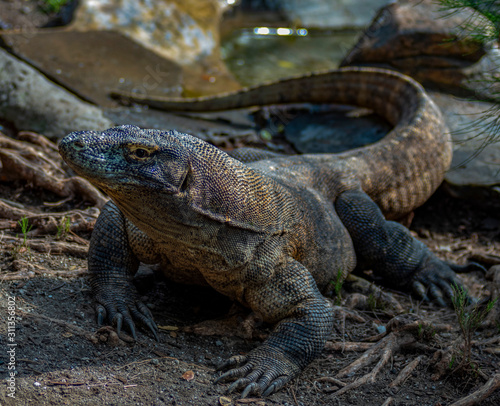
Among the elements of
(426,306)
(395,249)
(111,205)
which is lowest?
(426,306)

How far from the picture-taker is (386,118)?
841 centimetres

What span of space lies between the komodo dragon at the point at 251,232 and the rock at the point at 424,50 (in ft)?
11.4

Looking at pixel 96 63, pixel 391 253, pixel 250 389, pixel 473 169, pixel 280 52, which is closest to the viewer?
pixel 250 389

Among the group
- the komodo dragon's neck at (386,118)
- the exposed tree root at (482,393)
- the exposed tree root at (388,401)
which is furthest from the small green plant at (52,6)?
the exposed tree root at (482,393)

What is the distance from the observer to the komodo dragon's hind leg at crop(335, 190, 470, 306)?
5688 millimetres

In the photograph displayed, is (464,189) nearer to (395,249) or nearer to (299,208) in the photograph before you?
(395,249)

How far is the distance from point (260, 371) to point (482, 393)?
1503 mm

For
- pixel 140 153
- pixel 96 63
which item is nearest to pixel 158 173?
pixel 140 153

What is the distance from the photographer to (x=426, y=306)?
565cm

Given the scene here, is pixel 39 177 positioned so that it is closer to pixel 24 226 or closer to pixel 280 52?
pixel 24 226

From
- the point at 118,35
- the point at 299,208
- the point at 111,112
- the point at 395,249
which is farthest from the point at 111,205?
the point at 118,35

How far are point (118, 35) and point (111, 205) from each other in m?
6.80

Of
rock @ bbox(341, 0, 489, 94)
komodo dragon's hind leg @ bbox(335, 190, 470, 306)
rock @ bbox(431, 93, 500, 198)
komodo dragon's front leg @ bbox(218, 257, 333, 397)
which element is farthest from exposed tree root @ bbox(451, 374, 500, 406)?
rock @ bbox(341, 0, 489, 94)

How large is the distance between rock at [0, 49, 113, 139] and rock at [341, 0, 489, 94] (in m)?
4.93
